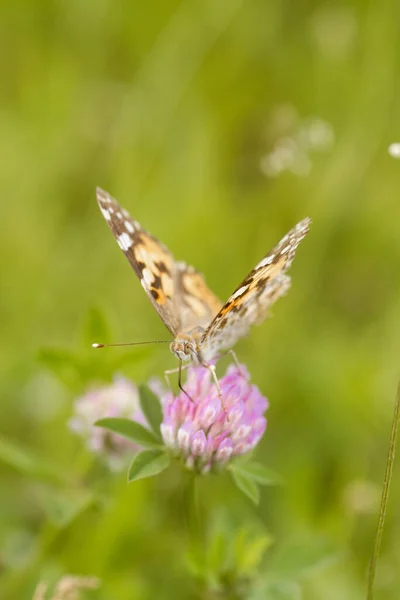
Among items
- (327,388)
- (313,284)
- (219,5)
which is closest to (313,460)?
(327,388)

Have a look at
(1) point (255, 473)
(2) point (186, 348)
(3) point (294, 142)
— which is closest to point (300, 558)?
(1) point (255, 473)

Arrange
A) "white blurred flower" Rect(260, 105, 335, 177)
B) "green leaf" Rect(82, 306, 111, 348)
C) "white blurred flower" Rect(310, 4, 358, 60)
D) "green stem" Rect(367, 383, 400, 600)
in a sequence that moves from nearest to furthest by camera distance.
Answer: "green stem" Rect(367, 383, 400, 600) → "green leaf" Rect(82, 306, 111, 348) → "white blurred flower" Rect(260, 105, 335, 177) → "white blurred flower" Rect(310, 4, 358, 60)

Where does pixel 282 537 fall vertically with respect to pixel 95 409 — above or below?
below

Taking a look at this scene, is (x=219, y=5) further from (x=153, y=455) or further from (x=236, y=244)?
(x=153, y=455)

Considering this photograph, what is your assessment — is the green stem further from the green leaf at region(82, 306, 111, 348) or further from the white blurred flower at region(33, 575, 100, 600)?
the green leaf at region(82, 306, 111, 348)

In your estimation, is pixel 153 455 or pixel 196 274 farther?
pixel 196 274

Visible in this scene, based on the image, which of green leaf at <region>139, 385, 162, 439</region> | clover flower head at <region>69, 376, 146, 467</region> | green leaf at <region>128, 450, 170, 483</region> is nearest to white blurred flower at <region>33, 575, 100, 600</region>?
green leaf at <region>128, 450, 170, 483</region>

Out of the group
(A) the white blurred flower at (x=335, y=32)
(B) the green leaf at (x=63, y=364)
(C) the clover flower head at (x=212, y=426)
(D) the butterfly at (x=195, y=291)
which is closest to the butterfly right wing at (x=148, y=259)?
(D) the butterfly at (x=195, y=291)
